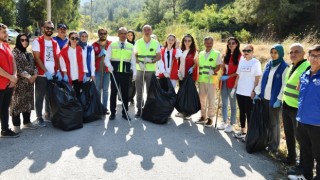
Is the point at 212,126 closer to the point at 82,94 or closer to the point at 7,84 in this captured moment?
the point at 82,94

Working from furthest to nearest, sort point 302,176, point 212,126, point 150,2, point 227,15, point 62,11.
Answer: point 150,2 → point 62,11 → point 227,15 → point 212,126 → point 302,176

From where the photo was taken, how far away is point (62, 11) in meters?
42.2

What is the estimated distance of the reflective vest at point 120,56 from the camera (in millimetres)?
6414

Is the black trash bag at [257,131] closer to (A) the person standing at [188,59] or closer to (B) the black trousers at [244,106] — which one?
(B) the black trousers at [244,106]

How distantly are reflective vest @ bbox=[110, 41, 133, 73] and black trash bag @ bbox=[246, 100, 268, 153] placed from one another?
2.62 metres

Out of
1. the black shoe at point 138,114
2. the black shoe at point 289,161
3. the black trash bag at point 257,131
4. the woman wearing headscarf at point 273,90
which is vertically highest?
the woman wearing headscarf at point 273,90

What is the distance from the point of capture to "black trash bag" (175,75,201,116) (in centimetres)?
647

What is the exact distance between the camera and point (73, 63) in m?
6.09

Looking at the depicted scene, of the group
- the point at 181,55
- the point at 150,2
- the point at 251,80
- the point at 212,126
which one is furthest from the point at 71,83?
the point at 150,2

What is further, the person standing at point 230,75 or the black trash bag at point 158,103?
the black trash bag at point 158,103

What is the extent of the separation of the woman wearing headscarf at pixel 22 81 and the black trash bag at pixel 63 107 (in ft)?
1.12

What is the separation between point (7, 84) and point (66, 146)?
130cm

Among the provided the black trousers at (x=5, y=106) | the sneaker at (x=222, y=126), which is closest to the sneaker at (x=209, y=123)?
the sneaker at (x=222, y=126)

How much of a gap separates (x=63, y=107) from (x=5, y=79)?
106cm
